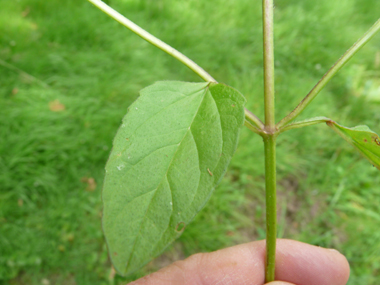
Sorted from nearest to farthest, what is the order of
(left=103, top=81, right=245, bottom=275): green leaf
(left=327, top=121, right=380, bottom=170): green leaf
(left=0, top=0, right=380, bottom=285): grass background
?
(left=103, top=81, right=245, bottom=275): green leaf < (left=327, top=121, right=380, bottom=170): green leaf < (left=0, top=0, right=380, bottom=285): grass background

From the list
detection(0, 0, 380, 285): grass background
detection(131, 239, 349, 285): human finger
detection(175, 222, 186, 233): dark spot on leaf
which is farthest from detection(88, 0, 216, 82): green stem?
detection(0, 0, 380, 285): grass background

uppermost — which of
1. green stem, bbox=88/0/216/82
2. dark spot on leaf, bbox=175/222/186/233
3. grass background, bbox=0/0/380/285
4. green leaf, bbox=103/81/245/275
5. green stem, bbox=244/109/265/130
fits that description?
green stem, bbox=88/0/216/82

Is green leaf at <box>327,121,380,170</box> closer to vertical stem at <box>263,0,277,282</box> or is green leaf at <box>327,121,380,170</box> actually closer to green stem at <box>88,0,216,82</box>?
vertical stem at <box>263,0,277,282</box>

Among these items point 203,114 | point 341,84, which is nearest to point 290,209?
point 341,84

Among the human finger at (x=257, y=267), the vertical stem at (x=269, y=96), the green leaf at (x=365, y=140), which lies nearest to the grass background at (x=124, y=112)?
the human finger at (x=257, y=267)

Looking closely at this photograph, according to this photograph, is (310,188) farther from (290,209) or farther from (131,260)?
(131,260)

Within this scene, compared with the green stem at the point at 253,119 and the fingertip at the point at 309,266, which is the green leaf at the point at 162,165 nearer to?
the green stem at the point at 253,119

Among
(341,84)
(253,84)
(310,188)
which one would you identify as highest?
(341,84)
